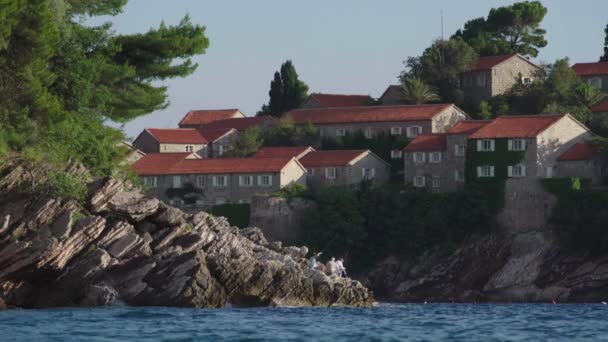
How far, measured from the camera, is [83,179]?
181 feet

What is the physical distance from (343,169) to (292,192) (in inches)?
183

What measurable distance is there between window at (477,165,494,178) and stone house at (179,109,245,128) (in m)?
33.4

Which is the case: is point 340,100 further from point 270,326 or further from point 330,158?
point 270,326

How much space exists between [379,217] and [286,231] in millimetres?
5067

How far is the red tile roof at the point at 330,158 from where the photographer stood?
10362 cm

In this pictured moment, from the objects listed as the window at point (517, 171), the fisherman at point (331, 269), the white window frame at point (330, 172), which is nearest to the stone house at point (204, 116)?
the white window frame at point (330, 172)

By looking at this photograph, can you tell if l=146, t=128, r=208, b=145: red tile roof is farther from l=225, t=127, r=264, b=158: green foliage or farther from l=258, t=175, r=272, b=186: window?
l=258, t=175, r=272, b=186: window

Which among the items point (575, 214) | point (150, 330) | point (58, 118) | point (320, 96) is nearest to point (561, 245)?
point (575, 214)

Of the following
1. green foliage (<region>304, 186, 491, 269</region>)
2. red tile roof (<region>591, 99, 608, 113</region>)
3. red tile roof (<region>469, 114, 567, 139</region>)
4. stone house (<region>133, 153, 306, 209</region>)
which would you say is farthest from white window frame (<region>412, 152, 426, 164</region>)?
red tile roof (<region>591, 99, 608, 113</region>)

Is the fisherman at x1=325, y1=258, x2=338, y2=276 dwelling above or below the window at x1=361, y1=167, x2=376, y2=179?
below

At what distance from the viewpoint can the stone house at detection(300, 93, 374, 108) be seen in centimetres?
12069

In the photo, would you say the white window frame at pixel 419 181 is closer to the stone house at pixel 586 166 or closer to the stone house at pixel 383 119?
the stone house at pixel 383 119

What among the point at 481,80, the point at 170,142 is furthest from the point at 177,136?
the point at 481,80

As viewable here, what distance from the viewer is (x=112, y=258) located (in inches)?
2078
